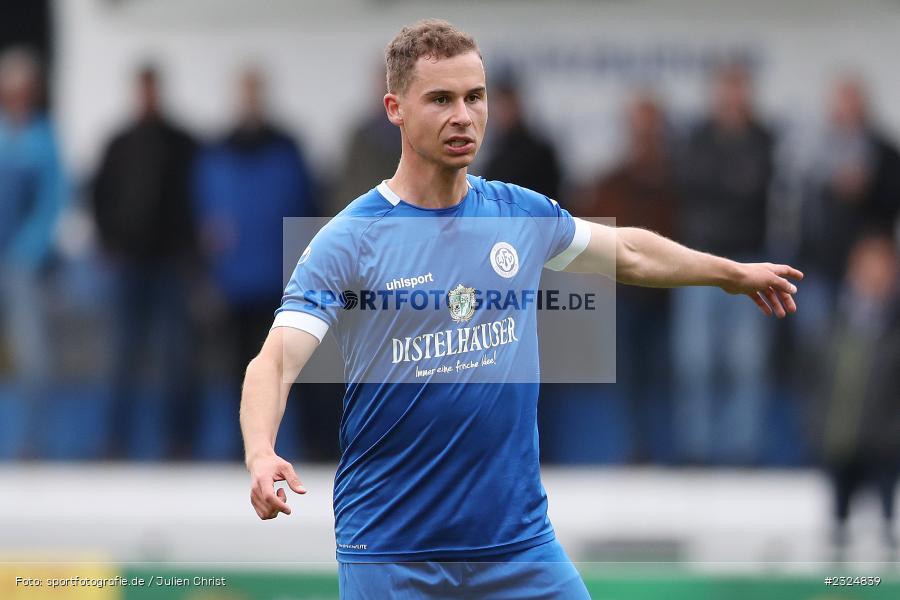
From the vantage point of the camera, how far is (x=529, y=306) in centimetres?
532

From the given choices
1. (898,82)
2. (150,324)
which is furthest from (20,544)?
(898,82)

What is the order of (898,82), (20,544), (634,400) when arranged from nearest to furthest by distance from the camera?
(20,544), (634,400), (898,82)

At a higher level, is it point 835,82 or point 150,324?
point 835,82

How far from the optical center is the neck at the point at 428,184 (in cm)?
520

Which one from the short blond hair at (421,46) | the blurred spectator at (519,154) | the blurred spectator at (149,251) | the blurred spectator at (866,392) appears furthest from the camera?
the blurred spectator at (149,251)

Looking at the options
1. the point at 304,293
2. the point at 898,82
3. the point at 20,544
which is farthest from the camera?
the point at 898,82

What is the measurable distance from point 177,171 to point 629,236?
20.4ft

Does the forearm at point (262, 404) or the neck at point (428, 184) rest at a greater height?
the neck at point (428, 184)

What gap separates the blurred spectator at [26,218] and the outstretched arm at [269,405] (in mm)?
6828

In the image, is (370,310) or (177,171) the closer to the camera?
(370,310)

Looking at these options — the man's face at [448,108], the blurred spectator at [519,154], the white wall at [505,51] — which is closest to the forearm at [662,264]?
the man's face at [448,108]

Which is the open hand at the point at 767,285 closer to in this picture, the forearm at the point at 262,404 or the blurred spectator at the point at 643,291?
the forearm at the point at 262,404

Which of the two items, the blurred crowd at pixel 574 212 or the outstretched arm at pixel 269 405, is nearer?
the outstretched arm at pixel 269 405

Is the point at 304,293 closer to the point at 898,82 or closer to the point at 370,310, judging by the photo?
the point at 370,310
